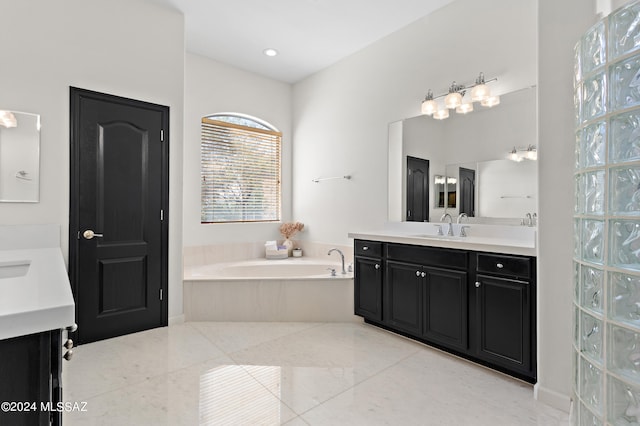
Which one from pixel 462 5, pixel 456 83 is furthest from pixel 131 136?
pixel 462 5

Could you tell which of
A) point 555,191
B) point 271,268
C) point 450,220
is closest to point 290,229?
point 271,268

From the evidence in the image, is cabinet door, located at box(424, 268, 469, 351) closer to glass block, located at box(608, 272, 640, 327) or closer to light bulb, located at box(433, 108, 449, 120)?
light bulb, located at box(433, 108, 449, 120)

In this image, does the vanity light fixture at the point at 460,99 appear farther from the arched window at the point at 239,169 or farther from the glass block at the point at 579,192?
the arched window at the point at 239,169

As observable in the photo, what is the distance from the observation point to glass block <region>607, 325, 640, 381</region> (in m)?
0.76

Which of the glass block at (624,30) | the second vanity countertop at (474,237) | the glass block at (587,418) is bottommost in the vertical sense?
the glass block at (587,418)

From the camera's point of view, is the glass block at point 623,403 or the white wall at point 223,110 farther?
the white wall at point 223,110

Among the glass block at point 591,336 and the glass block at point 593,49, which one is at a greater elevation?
the glass block at point 593,49

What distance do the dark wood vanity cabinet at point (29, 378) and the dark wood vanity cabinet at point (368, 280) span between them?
2.53 metres

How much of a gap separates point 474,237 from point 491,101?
1119 mm

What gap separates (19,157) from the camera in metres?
2.51

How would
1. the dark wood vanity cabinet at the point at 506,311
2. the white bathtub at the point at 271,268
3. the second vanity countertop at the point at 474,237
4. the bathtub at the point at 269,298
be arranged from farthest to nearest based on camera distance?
the white bathtub at the point at 271,268, the bathtub at the point at 269,298, the second vanity countertop at the point at 474,237, the dark wood vanity cabinet at the point at 506,311

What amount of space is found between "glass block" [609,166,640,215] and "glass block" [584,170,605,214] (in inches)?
1.3

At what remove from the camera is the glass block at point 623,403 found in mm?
756

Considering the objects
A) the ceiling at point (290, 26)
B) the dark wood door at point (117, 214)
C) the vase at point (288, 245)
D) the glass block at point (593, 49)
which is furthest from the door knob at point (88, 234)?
the glass block at point (593, 49)
